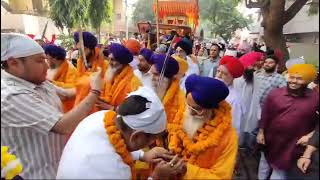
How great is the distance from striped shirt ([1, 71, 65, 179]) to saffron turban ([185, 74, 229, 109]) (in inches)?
35.6

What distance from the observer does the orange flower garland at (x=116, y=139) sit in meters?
1.60

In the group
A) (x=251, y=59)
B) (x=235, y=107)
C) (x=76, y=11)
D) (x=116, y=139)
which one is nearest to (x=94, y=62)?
(x=76, y=11)

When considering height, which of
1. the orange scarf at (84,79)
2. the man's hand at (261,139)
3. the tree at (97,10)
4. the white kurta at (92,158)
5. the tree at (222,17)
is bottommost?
the tree at (222,17)

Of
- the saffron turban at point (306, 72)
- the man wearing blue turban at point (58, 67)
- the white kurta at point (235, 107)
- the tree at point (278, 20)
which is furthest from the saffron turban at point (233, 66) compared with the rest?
the tree at point (278, 20)

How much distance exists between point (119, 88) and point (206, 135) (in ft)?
5.58

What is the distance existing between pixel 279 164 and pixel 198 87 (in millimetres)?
1805

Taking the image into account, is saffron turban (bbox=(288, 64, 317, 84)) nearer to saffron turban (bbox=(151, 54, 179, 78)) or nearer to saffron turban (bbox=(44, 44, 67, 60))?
saffron turban (bbox=(151, 54, 179, 78))

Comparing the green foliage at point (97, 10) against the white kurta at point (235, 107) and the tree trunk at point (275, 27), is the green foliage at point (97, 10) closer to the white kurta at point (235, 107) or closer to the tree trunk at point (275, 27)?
the white kurta at point (235, 107)

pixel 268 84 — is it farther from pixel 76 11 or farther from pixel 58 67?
pixel 76 11

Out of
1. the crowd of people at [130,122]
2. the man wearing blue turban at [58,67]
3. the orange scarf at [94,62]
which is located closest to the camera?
the crowd of people at [130,122]

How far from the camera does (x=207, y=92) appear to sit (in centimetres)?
233

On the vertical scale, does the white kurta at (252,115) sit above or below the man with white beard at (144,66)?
below

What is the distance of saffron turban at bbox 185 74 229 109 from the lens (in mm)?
2334

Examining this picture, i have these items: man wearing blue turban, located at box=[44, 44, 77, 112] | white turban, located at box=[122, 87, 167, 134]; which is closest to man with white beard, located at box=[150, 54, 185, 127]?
man wearing blue turban, located at box=[44, 44, 77, 112]
